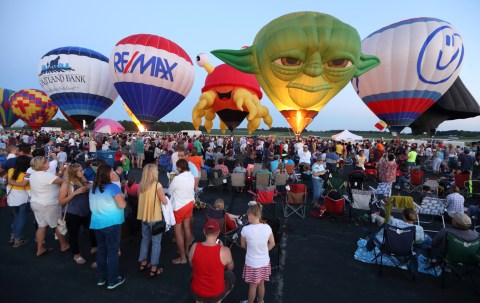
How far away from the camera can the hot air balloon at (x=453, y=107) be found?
1953 cm

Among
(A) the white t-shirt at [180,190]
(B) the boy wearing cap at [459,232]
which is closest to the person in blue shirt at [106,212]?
(A) the white t-shirt at [180,190]

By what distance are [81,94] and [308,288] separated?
2310cm

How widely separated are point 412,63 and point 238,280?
16.2 meters

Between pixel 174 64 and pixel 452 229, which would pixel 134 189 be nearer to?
pixel 452 229

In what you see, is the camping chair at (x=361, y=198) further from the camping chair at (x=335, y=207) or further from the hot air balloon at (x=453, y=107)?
the hot air balloon at (x=453, y=107)

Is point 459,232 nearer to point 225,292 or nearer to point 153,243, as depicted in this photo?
point 225,292

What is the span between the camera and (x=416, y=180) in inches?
380

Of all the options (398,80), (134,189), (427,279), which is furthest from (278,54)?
(398,80)

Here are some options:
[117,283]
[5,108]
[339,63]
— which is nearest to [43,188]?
[117,283]

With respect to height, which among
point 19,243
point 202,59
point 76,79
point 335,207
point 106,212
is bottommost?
point 19,243

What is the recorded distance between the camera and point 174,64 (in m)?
16.0

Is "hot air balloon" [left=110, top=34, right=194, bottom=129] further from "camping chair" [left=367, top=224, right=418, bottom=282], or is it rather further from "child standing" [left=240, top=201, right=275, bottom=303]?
"camping chair" [left=367, top=224, right=418, bottom=282]

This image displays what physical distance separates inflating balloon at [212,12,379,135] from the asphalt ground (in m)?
6.77

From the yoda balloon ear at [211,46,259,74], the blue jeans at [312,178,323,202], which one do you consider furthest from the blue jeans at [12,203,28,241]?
the yoda balloon ear at [211,46,259,74]
